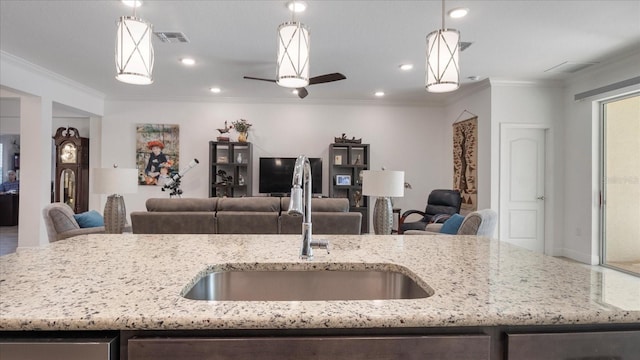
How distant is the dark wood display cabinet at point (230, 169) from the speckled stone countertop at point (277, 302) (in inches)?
184

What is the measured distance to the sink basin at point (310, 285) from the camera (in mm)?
1188

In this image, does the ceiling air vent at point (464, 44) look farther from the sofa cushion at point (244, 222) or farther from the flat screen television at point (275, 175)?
the flat screen television at point (275, 175)

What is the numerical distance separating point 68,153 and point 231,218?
5052mm

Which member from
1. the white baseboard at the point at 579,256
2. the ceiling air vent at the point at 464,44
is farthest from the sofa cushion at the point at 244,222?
the white baseboard at the point at 579,256

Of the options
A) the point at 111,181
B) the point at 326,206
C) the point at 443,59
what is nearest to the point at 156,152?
the point at 111,181

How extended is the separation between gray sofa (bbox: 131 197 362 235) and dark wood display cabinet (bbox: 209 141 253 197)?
2750 mm

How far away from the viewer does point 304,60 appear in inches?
65.8

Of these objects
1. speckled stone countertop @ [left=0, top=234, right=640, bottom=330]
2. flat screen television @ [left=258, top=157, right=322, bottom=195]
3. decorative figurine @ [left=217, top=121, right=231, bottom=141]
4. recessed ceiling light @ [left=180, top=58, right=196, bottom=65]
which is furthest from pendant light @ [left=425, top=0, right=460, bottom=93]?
decorative figurine @ [left=217, top=121, right=231, bottom=141]

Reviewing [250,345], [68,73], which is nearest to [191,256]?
[250,345]

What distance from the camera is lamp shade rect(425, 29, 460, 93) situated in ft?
5.52

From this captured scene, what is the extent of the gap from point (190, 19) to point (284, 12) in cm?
90

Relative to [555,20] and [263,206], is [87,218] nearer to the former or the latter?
[263,206]

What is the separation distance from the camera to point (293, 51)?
65.2 inches

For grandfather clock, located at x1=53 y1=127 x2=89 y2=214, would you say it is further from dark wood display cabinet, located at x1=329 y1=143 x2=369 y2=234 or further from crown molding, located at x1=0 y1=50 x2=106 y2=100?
dark wood display cabinet, located at x1=329 y1=143 x2=369 y2=234
